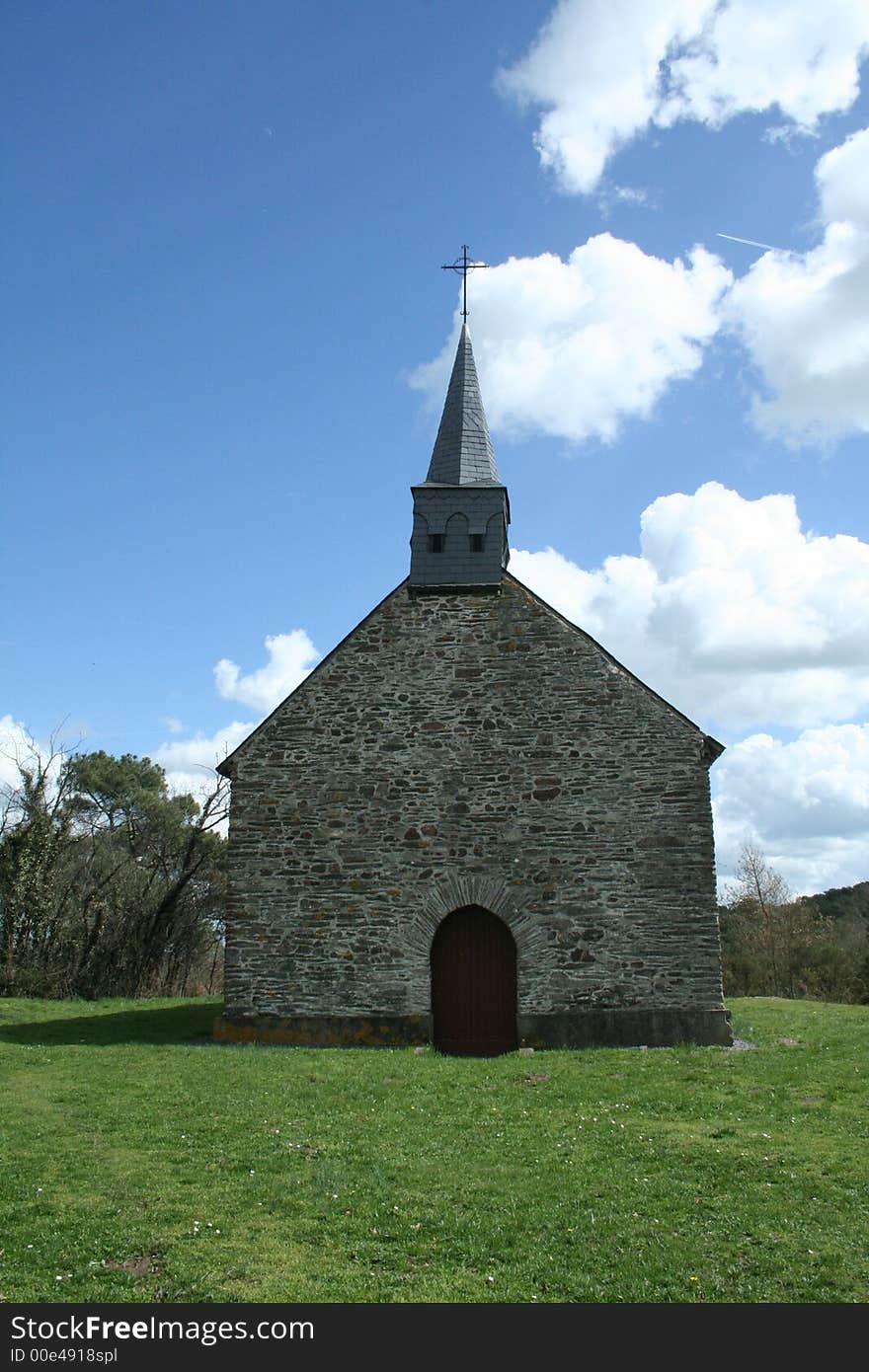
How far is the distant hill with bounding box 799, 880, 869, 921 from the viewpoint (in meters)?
48.7

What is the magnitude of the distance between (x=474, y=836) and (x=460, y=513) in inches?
240

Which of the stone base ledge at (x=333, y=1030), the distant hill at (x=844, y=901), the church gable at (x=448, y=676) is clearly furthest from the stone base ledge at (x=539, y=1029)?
the distant hill at (x=844, y=901)

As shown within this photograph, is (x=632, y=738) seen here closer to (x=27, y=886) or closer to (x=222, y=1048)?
(x=222, y=1048)

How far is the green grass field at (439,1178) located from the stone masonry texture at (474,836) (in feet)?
4.88

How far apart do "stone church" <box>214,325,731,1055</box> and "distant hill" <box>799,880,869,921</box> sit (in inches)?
1435

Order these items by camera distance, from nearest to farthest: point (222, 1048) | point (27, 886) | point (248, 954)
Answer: point (222, 1048), point (248, 954), point (27, 886)

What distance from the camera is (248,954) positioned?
15.9 metres

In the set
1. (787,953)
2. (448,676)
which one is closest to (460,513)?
(448,676)

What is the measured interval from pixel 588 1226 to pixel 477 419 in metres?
16.2

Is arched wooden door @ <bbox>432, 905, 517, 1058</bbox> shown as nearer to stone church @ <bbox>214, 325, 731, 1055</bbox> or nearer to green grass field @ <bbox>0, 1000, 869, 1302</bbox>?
stone church @ <bbox>214, 325, 731, 1055</bbox>

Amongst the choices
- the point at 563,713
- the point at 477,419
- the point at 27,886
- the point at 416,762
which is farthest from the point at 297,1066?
the point at 27,886

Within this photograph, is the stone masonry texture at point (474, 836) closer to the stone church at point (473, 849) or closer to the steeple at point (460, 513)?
the stone church at point (473, 849)

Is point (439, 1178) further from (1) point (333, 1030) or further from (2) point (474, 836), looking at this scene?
(2) point (474, 836)

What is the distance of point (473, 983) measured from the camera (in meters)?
15.8
